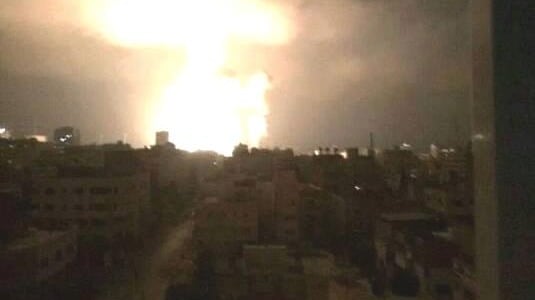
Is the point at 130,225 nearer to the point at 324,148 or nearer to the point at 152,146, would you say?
the point at 324,148

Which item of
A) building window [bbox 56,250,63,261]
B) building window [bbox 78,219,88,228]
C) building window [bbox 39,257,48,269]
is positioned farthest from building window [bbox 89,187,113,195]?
building window [bbox 39,257,48,269]

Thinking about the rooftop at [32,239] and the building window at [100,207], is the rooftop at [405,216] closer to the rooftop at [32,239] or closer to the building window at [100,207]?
the rooftop at [32,239]

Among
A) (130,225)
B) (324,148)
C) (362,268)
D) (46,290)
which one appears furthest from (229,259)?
(324,148)

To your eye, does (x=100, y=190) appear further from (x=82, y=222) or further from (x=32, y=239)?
(x=32, y=239)

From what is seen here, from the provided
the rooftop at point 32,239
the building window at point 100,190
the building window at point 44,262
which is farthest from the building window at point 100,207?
the building window at point 44,262

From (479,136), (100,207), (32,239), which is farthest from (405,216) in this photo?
(479,136)

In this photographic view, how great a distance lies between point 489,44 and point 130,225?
6.87 metres

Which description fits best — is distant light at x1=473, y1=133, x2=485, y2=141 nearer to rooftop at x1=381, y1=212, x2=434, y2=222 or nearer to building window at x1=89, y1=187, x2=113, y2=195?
rooftop at x1=381, y1=212, x2=434, y2=222

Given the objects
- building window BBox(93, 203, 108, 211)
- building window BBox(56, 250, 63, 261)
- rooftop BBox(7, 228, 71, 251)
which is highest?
building window BBox(93, 203, 108, 211)

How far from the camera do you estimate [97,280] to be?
5.14 m

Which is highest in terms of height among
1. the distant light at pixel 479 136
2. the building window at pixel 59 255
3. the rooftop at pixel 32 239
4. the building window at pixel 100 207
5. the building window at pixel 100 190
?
the distant light at pixel 479 136

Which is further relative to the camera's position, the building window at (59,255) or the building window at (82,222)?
the building window at (82,222)

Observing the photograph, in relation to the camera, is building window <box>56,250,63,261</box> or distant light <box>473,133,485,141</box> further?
building window <box>56,250,63,261</box>

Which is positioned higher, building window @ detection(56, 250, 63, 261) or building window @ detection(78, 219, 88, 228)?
building window @ detection(78, 219, 88, 228)
